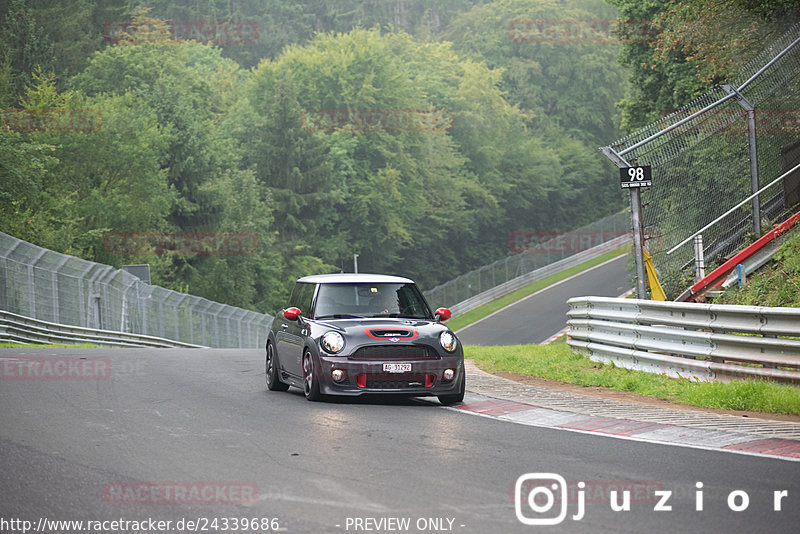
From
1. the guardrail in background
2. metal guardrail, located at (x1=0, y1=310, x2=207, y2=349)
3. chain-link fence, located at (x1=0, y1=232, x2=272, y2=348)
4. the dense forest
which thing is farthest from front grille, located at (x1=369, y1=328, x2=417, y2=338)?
chain-link fence, located at (x1=0, y1=232, x2=272, y2=348)

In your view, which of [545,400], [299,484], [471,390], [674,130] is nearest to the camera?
[299,484]

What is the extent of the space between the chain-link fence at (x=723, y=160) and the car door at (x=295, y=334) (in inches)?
226

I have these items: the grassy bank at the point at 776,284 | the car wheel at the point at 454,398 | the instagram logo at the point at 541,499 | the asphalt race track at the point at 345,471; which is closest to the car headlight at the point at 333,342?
the asphalt race track at the point at 345,471

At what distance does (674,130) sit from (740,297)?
299 cm

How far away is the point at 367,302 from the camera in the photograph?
517 inches

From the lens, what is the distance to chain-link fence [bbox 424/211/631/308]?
6731 cm

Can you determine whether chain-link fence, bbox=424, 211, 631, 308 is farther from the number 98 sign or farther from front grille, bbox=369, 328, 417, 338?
front grille, bbox=369, 328, 417, 338

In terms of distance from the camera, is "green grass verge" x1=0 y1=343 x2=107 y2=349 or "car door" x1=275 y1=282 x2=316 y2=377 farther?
"green grass verge" x1=0 y1=343 x2=107 y2=349

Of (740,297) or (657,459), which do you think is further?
(740,297)

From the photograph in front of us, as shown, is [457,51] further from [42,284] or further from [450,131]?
[42,284]

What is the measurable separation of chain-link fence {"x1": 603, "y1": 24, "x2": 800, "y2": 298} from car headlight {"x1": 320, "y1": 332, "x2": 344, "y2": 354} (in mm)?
6279

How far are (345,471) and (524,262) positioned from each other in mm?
63896

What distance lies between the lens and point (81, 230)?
182 ft

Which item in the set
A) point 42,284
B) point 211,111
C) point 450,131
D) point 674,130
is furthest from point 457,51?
point 674,130
